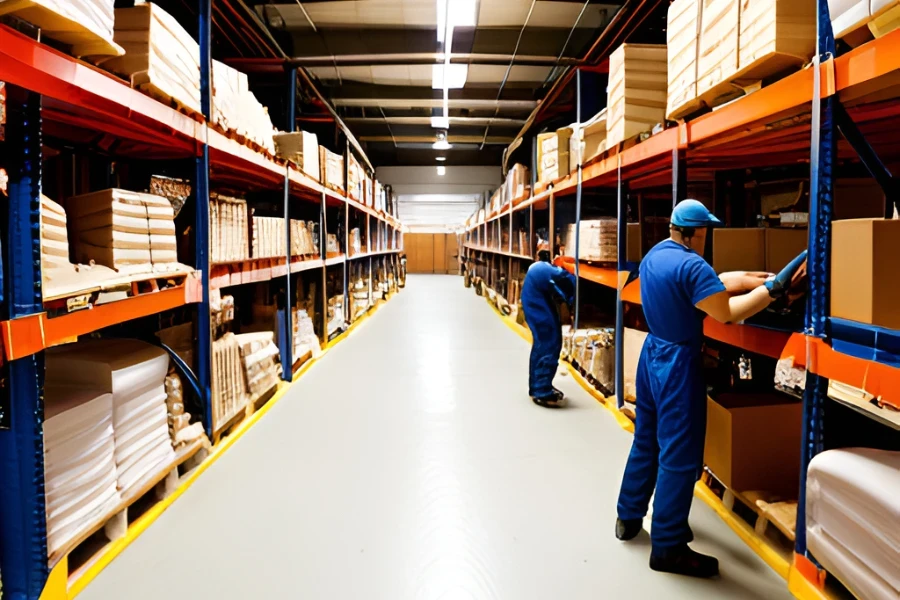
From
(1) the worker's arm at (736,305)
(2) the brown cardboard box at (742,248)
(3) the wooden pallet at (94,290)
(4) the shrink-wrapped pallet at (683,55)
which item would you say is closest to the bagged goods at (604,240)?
(4) the shrink-wrapped pallet at (683,55)

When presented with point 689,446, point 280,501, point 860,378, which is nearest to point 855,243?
point 860,378

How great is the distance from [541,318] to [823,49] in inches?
130

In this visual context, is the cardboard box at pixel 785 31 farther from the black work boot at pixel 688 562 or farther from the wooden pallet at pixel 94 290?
the wooden pallet at pixel 94 290

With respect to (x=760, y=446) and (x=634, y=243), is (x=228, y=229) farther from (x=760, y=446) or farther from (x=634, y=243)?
(x=760, y=446)

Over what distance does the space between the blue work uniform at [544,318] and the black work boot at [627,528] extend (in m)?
2.26

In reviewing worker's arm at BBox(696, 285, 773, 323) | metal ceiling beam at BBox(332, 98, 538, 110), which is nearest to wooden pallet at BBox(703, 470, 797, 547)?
worker's arm at BBox(696, 285, 773, 323)

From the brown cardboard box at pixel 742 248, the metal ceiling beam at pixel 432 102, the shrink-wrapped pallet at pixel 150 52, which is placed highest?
the metal ceiling beam at pixel 432 102

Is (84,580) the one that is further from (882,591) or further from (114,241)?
(882,591)

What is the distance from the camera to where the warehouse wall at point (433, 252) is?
3159 centimetres

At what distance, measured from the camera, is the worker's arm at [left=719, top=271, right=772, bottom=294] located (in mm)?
2447

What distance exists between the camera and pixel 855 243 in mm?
1923

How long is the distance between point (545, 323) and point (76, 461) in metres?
3.77

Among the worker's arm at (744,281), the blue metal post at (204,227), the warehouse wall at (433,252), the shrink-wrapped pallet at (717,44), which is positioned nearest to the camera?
the worker's arm at (744,281)

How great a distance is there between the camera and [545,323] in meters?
5.05
